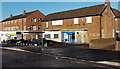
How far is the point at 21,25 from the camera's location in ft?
194

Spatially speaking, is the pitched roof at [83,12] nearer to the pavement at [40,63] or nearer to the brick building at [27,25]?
the brick building at [27,25]

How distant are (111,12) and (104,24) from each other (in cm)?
468

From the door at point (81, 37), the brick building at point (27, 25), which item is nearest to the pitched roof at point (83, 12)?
the door at point (81, 37)

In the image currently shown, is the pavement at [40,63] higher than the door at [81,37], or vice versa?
the door at [81,37]

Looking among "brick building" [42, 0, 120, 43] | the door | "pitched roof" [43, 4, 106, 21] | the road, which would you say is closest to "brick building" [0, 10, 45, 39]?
"pitched roof" [43, 4, 106, 21]

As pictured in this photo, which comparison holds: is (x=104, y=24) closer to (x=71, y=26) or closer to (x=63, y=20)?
(x=71, y=26)

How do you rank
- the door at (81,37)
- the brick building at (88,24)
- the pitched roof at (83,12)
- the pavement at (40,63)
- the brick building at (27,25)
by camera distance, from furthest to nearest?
the brick building at (27,25) → the door at (81,37) → the pitched roof at (83,12) → the brick building at (88,24) → the pavement at (40,63)

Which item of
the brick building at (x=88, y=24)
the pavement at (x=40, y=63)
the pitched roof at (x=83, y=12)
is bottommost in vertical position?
the pavement at (x=40, y=63)

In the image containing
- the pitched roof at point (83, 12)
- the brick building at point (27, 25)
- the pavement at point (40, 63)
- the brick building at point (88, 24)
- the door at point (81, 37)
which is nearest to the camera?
the pavement at point (40, 63)

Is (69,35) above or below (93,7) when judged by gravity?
below

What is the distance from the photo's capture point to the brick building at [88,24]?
126ft

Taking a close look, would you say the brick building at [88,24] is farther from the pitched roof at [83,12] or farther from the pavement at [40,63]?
the pavement at [40,63]

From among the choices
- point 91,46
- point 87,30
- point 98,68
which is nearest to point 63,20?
point 87,30

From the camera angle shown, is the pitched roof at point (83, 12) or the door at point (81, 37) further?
the door at point (81, 37)
